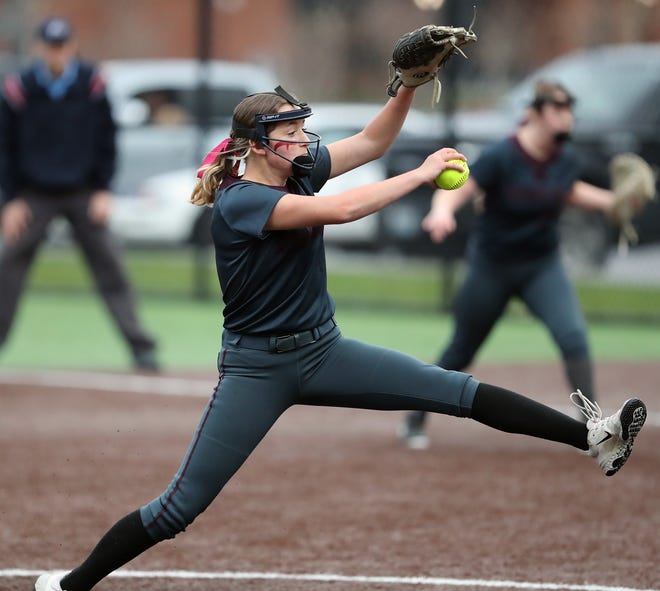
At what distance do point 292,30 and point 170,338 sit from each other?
4319 millimetres

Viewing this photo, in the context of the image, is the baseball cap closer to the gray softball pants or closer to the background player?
the background player

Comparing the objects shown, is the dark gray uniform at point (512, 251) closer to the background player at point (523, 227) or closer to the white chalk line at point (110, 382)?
the background player at point (523, 227)

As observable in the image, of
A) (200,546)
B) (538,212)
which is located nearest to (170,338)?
(538,212)

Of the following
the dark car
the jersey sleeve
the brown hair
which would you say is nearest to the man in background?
the dark car

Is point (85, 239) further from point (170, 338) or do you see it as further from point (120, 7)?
point (120, 7)

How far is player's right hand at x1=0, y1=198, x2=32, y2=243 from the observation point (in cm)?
1054

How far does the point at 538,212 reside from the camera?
26.3 feet

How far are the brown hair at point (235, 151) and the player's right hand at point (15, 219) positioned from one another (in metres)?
5.65

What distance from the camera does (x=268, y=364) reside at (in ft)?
16.4

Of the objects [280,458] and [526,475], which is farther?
[280,458]

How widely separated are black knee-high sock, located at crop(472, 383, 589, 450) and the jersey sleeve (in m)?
0.99

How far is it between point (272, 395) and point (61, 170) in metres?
6.04

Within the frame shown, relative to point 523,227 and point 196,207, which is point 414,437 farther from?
point 196,207

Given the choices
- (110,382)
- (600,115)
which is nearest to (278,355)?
(110,382)
